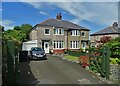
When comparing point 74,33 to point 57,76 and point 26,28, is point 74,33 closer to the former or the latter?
point 57,76

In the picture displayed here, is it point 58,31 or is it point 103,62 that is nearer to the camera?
point 103,62

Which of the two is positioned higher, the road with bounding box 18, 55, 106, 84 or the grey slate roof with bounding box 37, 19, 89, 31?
the grey slate roof with bounding box 37, 19, 89, 31

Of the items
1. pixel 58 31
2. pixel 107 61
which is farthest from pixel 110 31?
Result: pixel 107 61

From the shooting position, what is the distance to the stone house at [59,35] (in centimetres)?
3722

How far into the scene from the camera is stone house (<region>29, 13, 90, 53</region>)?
37219mm

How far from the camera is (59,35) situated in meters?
39.1

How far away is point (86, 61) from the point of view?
1600cm

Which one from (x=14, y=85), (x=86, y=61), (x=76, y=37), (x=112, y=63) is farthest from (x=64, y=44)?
(x=14, y=85)

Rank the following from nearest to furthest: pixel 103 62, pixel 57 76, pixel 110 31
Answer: pixel 103 62
pixel 57 76
pixel 110 31

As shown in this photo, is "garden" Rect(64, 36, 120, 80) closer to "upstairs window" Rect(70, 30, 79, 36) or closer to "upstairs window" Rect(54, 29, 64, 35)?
"upstairs window" Rect(54, 29, 64, 35)

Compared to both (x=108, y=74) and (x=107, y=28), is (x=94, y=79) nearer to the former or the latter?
(x=108, y=74)

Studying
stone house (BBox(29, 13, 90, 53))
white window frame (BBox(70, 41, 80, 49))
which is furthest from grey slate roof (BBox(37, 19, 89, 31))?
white window frame (BBox(70, 41, 80, 49))

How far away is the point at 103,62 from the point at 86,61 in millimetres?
4665

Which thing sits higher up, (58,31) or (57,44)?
(58,31)
